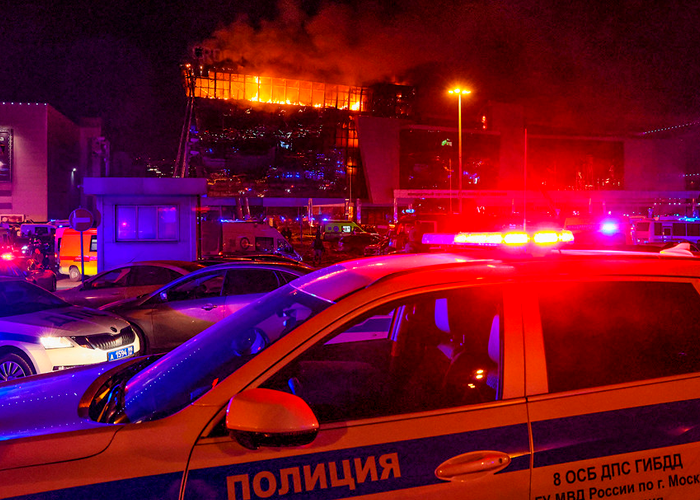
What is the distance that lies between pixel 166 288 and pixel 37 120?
57.9 metres

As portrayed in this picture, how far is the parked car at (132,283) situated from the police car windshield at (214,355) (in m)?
7.23

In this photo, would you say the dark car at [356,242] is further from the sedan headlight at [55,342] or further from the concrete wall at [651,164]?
the concrete wall at [651,164]

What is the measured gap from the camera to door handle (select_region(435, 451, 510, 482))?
1826 millimetres

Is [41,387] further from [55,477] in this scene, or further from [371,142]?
[371,142]

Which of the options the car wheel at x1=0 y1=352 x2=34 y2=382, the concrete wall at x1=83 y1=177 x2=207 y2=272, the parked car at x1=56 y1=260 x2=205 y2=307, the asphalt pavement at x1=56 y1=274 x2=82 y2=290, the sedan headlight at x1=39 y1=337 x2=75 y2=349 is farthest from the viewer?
the asphalt pavement at x1=56 y1=274 x2=82 y2=290

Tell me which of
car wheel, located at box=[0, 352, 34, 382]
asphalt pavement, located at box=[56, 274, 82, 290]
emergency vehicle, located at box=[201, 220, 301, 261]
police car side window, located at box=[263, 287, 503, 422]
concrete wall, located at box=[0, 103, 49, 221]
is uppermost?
concrete wall, located at box=[0, 103, 49, 221]

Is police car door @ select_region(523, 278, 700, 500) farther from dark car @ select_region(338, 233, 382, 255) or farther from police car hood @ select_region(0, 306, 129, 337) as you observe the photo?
dark car @ select_region(338, 233, 382, 255)

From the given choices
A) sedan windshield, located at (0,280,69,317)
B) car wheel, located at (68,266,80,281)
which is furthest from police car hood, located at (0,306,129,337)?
car wheel, located at (68,266,80,281)

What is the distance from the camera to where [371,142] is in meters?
63.2

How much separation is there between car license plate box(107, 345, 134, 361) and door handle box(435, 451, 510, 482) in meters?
5.16

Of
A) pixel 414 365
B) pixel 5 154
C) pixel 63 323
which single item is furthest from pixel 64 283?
pixel 5 154

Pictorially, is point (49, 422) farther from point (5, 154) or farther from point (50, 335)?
point (5, 154)

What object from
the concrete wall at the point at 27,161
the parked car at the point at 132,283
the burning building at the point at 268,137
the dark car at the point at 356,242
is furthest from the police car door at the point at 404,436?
the burning building at the point at 268,137

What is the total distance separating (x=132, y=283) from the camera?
1016cm
